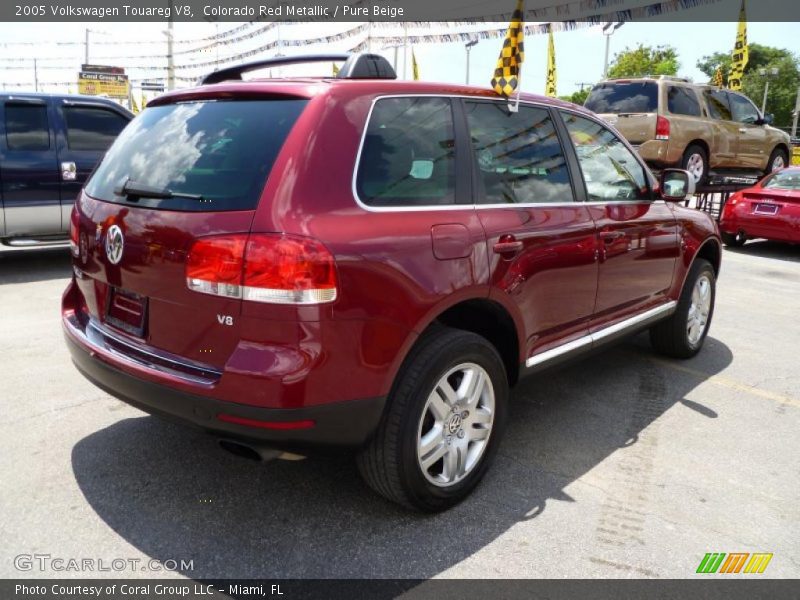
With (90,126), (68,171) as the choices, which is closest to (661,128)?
(90,126)

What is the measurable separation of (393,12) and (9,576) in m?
20.0

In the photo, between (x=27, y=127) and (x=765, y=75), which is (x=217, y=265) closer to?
(x=27, y=127)

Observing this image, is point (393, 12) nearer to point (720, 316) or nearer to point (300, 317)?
point (720, 316)

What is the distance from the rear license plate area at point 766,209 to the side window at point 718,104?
2.12 m

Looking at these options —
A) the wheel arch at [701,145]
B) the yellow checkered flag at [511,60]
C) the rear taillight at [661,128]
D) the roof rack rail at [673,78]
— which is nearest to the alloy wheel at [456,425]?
the yellow checkered flag at [511,60]

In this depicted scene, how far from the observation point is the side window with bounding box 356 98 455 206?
2609mm

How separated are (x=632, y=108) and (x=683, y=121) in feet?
2.80

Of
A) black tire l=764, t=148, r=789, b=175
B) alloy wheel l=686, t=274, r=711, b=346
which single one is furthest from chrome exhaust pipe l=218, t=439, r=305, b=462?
black tire l=764, t=148, r=789, b=175

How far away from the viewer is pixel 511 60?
3592mm

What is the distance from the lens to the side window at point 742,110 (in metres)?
12.6

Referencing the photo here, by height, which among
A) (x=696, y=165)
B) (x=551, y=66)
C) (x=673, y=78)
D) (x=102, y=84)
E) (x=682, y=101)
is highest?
(x=102, y=84)

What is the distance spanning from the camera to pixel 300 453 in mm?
2439

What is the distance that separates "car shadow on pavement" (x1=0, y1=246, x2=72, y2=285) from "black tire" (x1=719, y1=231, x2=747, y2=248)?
10237 mm

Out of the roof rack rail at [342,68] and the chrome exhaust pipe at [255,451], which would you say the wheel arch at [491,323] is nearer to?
the chrome exhaust pipe at [255,451]
